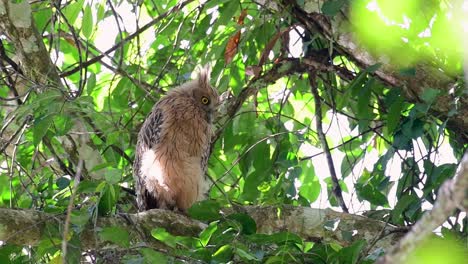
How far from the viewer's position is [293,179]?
15.9 ft

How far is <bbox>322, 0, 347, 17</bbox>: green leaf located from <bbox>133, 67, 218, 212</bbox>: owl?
1.61m

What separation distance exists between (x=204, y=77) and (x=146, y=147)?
2.78 feet

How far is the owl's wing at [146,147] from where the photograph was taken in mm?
5262

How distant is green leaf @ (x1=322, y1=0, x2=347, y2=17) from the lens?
4.10 m

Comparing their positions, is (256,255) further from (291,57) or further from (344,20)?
(291,57)

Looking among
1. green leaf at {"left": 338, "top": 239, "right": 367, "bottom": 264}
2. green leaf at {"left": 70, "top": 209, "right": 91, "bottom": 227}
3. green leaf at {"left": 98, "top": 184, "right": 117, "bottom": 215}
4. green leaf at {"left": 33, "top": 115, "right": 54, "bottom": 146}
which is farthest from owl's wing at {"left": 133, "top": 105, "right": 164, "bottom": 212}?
green leaf at {"left": 338, "top": 239, "right": 367, "bottom": 264}

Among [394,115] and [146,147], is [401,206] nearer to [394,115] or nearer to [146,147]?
[394,115]

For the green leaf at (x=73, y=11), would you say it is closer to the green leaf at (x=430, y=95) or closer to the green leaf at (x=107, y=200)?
the green leaf at (x=107, y=200)

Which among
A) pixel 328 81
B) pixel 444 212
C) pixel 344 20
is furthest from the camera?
pixel 328 81

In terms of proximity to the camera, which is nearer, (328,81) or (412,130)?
(412,130)

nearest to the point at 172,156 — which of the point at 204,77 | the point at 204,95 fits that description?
the point at 204,95

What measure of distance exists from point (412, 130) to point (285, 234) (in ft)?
4.42

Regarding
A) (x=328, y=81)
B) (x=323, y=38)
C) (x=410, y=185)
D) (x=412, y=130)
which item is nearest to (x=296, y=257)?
(x=412, y=130)

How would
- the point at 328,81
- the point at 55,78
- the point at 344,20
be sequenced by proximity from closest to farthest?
the point at 344,20
the point at 55,78
the point at 328,81
